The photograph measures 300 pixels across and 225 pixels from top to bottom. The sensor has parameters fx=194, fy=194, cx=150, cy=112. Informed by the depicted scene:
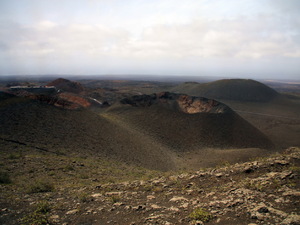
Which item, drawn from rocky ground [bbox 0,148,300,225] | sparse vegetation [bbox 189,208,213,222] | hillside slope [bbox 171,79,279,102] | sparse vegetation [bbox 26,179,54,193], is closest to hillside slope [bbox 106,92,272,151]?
rocky ground [bbox 0,148,300,225]

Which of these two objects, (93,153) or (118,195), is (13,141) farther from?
(118,195)

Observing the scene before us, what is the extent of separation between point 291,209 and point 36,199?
24.0 ft

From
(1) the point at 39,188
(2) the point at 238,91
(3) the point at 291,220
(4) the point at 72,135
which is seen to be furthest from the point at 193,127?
(2) the point at 238,91

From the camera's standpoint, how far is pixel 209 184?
6812 millimetres

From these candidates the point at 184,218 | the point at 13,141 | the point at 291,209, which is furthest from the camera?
the point at 13,141

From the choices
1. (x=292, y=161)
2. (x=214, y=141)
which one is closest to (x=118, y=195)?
(x=292, y=161)

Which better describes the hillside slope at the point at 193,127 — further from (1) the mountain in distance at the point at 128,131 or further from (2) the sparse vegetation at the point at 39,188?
(2) the sparse vegetation at the point at 39,188

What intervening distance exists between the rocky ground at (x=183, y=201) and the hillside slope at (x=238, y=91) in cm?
7258

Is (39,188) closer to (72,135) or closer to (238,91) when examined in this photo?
(72,135)

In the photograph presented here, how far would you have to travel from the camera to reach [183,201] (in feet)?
18.6

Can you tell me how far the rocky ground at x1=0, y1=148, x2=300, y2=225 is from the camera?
448cm

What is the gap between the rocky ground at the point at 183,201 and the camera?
448cm

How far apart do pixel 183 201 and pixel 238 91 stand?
79.1m

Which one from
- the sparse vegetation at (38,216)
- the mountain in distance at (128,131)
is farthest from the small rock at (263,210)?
the mountain in distance at (128,131)
